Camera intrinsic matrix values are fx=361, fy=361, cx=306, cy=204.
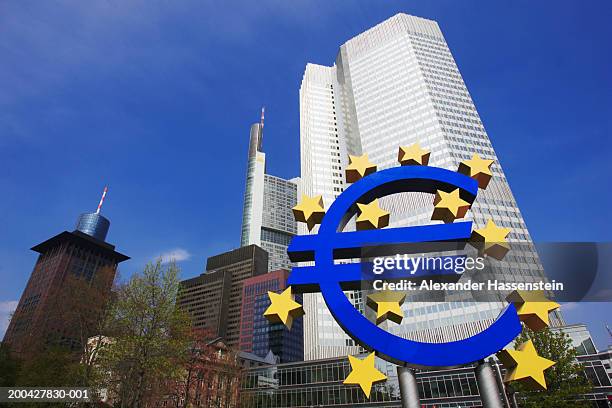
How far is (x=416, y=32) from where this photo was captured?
4500 inches

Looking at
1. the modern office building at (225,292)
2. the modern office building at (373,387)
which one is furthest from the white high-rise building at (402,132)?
the modern office building at (225,292)

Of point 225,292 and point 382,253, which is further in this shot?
point 225,292

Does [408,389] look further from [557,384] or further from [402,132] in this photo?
[402,132]

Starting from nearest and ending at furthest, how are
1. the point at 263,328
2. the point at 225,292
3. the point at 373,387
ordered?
the point at 373,387
the point at 263,328
the point at 225,292

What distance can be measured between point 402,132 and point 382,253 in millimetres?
85687

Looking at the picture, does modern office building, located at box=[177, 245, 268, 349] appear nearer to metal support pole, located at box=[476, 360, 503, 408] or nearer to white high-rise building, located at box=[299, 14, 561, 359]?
white high-rise building, located at box=[299, 14, 561, 359]

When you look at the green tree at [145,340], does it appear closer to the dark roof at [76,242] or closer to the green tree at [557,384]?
the green tree at [557,384]

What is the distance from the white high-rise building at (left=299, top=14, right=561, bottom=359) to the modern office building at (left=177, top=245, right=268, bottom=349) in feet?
266

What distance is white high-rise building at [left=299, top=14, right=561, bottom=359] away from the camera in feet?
223

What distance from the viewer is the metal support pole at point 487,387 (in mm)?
9312

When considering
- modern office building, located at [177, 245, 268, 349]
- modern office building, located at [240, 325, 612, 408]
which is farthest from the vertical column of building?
modern office building, located at [177, 245, 268, 349]

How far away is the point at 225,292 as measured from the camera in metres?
177

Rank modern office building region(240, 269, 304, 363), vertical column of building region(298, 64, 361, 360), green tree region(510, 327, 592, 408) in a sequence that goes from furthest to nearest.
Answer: modern office building region(240, 269, 304, 363), vertical column of building region(298, 64, 361, 360), green tree region(510, 327, 592, 408)

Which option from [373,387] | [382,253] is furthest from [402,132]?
[382,253]
